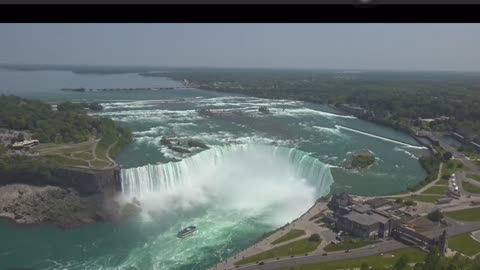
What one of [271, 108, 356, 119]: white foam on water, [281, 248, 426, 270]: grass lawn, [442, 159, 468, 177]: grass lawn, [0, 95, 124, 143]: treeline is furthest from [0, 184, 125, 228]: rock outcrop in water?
[271, 108, 356, 119]: white foam on water

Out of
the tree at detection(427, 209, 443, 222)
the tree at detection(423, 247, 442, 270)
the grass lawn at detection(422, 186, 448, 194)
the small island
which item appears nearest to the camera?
the tree at detection(423, 247, 442, 270)

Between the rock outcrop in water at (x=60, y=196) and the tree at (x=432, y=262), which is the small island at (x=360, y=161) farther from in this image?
the rock outcrop in water at (x=60, y=196)

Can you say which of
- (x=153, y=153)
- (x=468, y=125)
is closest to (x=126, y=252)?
(x=153, y=153)

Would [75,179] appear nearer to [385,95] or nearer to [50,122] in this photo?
[50,122]

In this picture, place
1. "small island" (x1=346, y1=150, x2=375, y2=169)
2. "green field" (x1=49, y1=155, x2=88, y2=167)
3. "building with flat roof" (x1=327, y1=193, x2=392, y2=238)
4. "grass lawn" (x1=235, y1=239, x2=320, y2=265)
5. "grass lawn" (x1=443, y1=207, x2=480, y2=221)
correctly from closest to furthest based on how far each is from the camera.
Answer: "grass lawn" (x1=235, y1=239, x2=320, y2=265), "building with flat roof" (x1=327, y1=193, x2=392, y2=238), "grass lawn" (x1=443, y1=207, x2=480, y2=221), "green field" (x1=49, y1=155, x2=88, y2=167), "small island" (x1=346, y1=150, x2=375, y2=169)

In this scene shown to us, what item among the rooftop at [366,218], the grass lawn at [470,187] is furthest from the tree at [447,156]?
the rooftop at [366,218]

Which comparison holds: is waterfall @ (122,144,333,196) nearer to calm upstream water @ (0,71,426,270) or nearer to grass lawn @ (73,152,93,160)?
calm upstream water @ (0,71,426,270)

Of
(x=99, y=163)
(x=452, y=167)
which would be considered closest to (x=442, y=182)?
(x=452, y=167)
